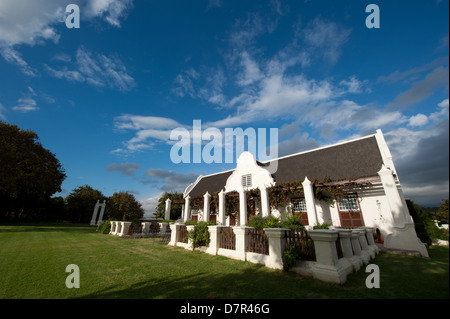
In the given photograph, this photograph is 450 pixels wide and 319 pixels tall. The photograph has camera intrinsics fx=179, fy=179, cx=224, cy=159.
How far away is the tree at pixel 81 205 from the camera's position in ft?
135

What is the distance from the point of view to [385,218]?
11266 millimetres

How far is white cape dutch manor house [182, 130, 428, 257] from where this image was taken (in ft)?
32.6

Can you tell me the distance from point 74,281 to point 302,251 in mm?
7018

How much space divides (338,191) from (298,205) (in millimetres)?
3470

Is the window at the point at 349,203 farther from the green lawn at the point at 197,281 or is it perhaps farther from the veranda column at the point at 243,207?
the veranda column at the point at 243,207

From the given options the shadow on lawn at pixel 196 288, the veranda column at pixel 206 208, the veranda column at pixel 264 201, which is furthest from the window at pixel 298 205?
the shadow on lawn at pixel 196 288

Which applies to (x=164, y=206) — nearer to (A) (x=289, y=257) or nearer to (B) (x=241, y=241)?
(B) (x=241, y=241)

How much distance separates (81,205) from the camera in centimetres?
4109

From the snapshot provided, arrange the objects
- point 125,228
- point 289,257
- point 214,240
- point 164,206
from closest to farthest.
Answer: point 289,257 → point 214,240 → point 125,228 → point 164,206

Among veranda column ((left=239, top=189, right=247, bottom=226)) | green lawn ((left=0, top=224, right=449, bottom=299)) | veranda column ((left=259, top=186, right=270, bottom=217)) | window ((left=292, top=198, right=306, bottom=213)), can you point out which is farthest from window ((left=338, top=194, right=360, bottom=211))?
veranda column ((left=239, top=189, right=247, bottom=226))

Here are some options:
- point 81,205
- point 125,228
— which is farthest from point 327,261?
point 81,205

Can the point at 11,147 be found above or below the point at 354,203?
above
